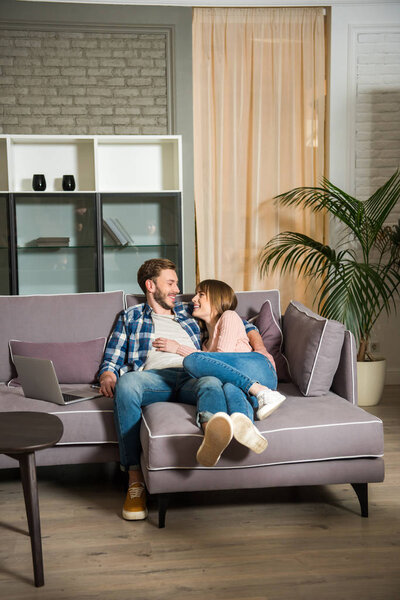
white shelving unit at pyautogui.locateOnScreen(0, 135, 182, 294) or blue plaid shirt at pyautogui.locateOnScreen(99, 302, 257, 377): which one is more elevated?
white shelving unit at pyautogui.locateOnScreen(0, 135, 182, 294)

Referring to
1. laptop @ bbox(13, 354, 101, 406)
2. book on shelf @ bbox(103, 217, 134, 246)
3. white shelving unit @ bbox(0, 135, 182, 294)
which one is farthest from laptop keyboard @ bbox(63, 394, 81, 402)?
book on shelf @ bbox(103, 217, 134, 246)

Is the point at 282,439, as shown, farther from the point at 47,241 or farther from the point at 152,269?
the point at 47,241

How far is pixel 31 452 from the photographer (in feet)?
5.92

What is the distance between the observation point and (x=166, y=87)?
4.39 m

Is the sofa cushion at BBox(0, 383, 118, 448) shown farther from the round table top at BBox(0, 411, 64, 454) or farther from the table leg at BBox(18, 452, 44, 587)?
the table leg at BBox(18, 452, 44, 587)

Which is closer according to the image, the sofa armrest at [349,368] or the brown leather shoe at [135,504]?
the brown leather shoe at [135,504]

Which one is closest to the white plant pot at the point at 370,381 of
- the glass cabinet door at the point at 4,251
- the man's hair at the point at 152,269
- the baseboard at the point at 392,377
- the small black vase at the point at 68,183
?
the baseboard at the point at 392,377

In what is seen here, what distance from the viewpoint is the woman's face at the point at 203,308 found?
2842mm

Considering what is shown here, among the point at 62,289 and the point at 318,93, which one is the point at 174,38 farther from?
the point at 62,289

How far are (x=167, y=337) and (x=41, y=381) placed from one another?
64 cm

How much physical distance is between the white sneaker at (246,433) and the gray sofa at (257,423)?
102 mm

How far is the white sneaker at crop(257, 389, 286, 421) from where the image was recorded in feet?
7.47

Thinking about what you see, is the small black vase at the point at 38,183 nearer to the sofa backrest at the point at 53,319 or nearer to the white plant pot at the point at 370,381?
the sofa backrest at the point at 53,319

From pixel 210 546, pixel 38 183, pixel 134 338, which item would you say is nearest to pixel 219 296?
pixel 134 338
